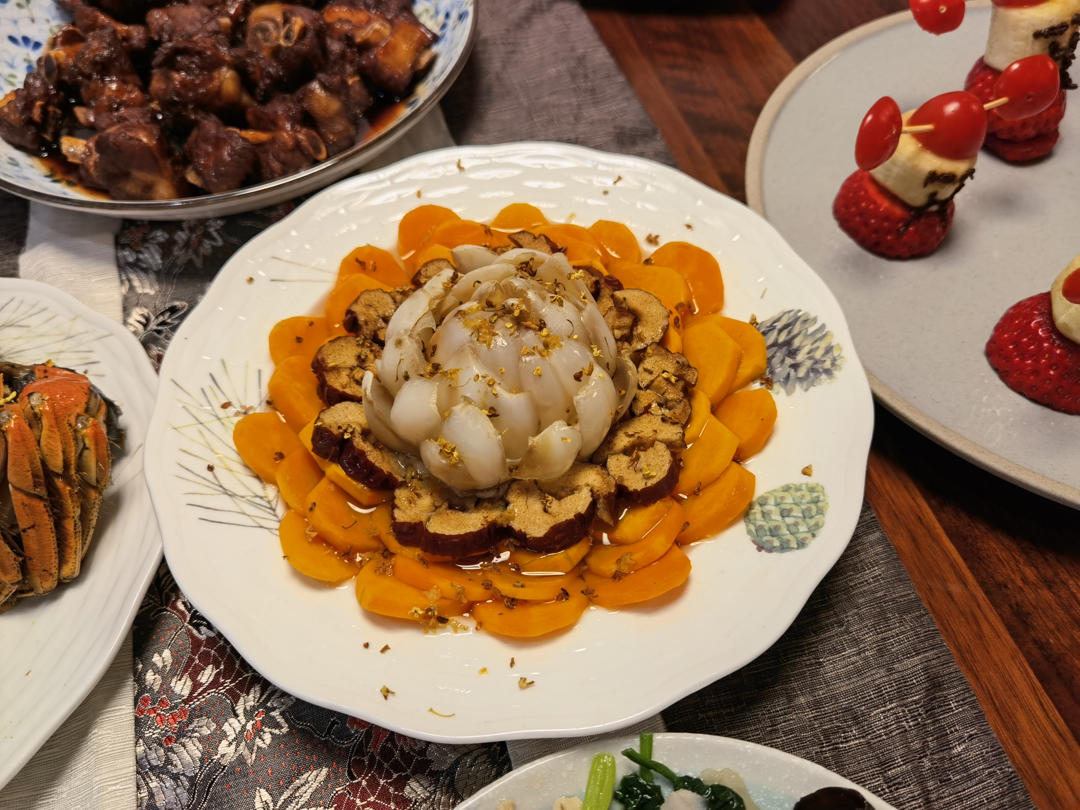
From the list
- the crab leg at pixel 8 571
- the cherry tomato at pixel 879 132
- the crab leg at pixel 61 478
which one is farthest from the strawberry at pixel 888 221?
the crab leg at pixel 8 571

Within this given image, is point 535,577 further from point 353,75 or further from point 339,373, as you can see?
point 353,75

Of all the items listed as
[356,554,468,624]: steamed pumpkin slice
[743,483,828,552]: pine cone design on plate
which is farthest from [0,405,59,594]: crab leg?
[743,483,828,552]: pine cone design on plate

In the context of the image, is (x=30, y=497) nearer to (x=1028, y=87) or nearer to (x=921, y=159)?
(x=921, y=159)

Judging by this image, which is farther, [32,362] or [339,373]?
Result: [32,362]

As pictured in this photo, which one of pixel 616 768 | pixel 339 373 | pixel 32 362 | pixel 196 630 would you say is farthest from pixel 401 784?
pixel 32 362

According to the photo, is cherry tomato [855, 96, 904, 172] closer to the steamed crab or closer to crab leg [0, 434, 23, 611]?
the steamed crab
